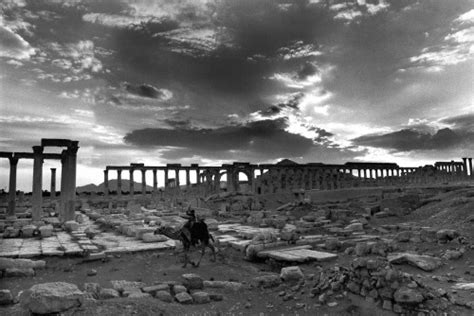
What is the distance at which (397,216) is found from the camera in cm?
2134

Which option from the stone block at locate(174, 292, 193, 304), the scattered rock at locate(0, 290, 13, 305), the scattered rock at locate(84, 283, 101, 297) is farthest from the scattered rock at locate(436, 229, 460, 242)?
the scattered rock at locate(0, 290, 13, 305)

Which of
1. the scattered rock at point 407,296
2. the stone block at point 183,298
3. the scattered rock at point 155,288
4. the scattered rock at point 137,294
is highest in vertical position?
the scattered rock at point 407,296

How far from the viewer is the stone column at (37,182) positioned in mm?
23219

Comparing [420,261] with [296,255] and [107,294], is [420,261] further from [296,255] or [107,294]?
[107,294]

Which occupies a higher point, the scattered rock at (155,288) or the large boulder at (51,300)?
the large boulder at (51,300)

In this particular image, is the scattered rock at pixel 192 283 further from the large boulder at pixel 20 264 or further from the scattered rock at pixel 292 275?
the large boulder at pixel 20 264

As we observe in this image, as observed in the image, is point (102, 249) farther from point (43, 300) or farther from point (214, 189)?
point (214, 189)

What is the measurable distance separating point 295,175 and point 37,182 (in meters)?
46.7

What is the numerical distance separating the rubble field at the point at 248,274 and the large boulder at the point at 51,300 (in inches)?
0.6

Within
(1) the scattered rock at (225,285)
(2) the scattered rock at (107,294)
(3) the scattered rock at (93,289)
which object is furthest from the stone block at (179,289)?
(3) the scattered rock at (93,289)

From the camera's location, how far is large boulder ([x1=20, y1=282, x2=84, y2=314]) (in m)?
5.52

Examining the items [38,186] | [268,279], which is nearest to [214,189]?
[38,186]

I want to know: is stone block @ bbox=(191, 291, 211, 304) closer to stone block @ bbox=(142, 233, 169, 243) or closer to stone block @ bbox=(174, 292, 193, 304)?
stone block @ bbox=(174, 292, 193, 304)

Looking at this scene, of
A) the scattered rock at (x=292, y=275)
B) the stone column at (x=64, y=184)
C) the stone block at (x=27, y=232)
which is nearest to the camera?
the scattered rock at (x=292, y=275)
